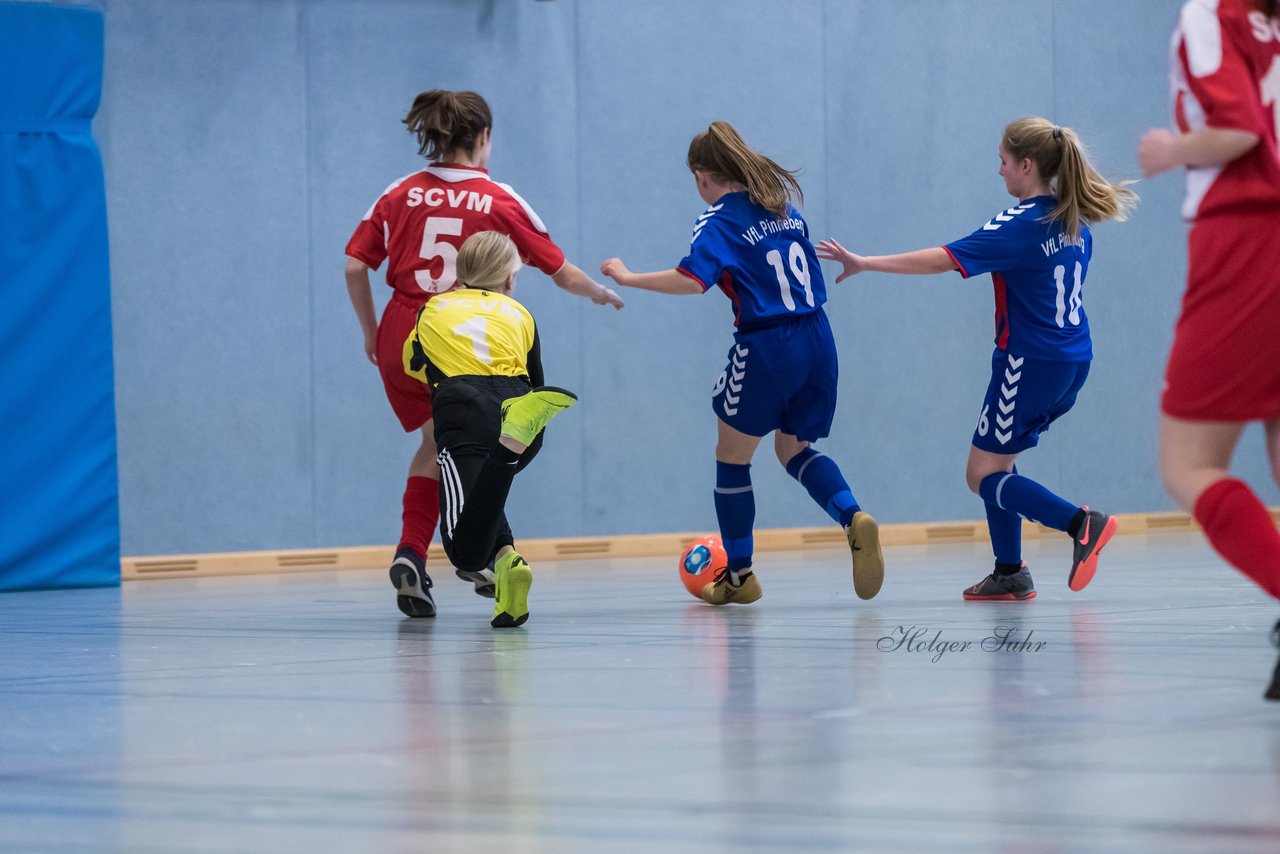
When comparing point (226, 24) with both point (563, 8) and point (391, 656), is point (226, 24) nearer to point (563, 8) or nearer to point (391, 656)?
point (563, 8)

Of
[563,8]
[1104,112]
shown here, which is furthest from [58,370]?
[1104,112]

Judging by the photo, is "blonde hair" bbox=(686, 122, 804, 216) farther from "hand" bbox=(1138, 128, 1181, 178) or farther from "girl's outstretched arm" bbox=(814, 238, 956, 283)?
"hand" bbox=(1138, 128, 1181, 178)

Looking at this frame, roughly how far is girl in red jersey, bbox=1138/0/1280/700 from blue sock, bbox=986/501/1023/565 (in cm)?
255

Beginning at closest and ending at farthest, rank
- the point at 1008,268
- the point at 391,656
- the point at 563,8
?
the point at 391,656, the point at 1008,268, the point at 563,8

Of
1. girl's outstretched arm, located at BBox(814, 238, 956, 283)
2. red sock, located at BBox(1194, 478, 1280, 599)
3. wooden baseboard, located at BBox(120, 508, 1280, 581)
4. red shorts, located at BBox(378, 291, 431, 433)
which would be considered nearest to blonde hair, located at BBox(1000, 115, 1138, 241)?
girl's outstretched arm, located at BBox(814, 238, 956, 283)

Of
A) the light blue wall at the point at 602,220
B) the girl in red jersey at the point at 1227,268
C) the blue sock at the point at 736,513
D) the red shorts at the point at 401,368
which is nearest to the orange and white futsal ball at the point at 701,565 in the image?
the blue sock at the point at 736,513

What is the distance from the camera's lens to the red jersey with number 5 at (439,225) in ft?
18.2

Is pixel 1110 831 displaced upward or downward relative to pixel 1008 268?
downward

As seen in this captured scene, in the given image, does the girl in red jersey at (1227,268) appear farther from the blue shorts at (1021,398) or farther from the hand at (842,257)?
the blue shorts at (1021,398)

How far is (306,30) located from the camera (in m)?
8.56

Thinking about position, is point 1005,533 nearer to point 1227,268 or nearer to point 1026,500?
point 1026,500

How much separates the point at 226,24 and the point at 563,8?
1816 mm

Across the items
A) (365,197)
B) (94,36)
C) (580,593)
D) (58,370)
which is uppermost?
(94,36)

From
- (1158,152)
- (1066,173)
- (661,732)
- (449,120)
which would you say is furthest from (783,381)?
(661,732)
